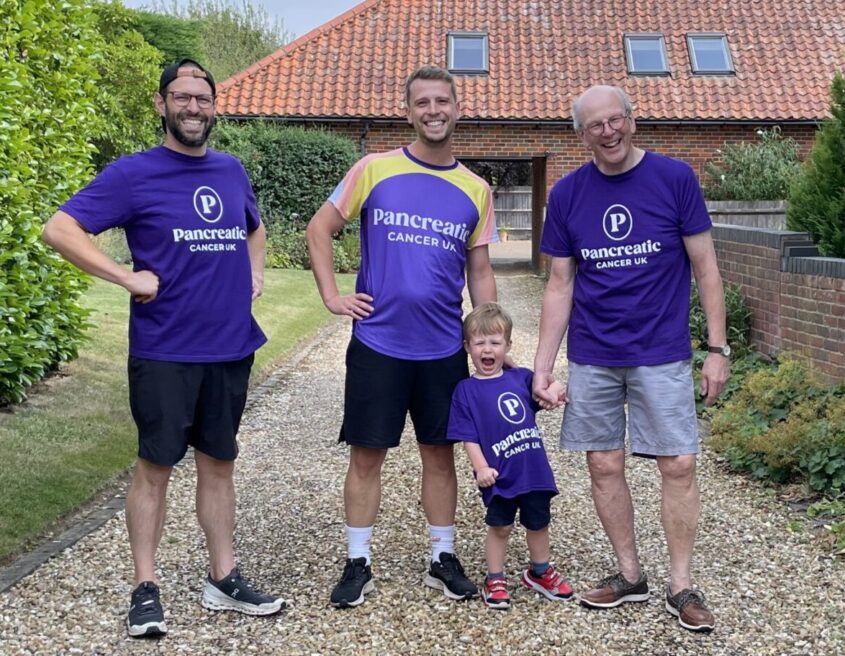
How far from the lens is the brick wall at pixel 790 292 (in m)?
6.96

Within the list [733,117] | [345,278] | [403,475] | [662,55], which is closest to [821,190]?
[403,475]

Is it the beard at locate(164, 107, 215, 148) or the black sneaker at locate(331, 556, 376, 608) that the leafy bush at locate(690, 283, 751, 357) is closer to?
the black sneaker at locate(331, 556, 376, 608)

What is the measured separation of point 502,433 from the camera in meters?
4.17

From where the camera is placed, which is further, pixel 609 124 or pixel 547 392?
pixel 547 392

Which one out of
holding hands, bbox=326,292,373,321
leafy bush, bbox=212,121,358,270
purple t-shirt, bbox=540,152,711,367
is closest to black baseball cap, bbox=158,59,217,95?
holding hands, bbox=326,292,373,321

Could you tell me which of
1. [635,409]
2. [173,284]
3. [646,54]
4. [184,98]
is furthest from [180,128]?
[646,54]

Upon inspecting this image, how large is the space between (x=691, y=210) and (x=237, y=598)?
7.49 ft

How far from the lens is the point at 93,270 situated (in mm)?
3744

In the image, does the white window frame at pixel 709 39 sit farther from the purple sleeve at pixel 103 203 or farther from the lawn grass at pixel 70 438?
the purple sleeve at pixel 103 203

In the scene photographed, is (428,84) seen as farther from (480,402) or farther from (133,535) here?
(133,535)

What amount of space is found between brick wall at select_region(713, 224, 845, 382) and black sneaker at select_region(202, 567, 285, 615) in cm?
427

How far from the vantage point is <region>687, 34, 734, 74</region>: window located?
21562mm

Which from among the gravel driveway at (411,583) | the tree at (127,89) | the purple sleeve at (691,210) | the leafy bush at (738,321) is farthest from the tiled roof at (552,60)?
the purple sleeve at (691,210)

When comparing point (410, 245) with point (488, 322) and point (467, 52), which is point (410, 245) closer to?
point (488, 322)
